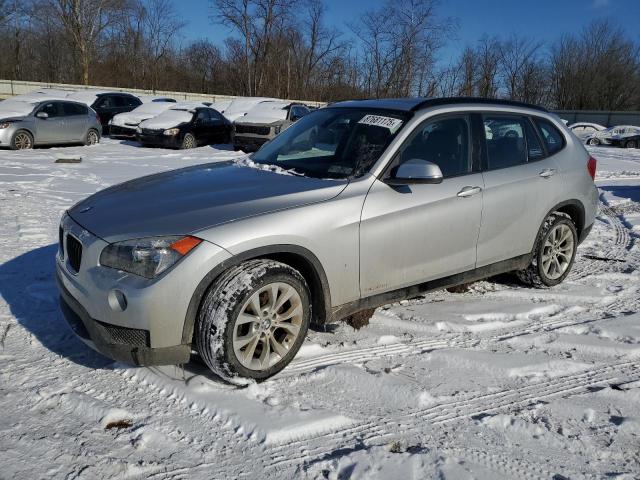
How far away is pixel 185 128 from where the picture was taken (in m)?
17.1

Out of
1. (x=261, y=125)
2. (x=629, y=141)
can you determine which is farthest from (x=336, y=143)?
(x=629, y=141)

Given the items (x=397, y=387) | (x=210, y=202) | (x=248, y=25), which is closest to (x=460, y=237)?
(x=397, y=387)

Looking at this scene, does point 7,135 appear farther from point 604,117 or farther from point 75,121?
point 604,117

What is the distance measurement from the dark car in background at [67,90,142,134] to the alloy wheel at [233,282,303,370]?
19187 mm

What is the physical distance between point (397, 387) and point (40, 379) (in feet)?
6.94

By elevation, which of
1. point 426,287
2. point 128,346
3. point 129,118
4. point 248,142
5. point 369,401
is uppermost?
point 129,118

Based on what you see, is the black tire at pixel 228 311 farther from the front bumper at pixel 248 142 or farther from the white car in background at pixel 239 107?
the white car in background at pixel 239 107

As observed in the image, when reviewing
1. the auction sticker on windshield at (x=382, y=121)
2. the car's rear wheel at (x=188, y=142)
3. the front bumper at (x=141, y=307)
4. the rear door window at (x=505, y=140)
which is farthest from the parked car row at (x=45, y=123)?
the rear door window at (x=505, y=140)

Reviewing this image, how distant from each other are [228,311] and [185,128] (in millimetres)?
14882

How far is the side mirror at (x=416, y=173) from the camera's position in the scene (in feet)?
12.0

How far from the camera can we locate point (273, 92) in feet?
147

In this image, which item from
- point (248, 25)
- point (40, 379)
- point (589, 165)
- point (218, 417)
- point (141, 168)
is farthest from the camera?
point (248, 25)

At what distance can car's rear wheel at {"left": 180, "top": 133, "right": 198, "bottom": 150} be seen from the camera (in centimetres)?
1704

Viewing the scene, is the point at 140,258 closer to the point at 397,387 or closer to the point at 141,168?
the point at 397,387
